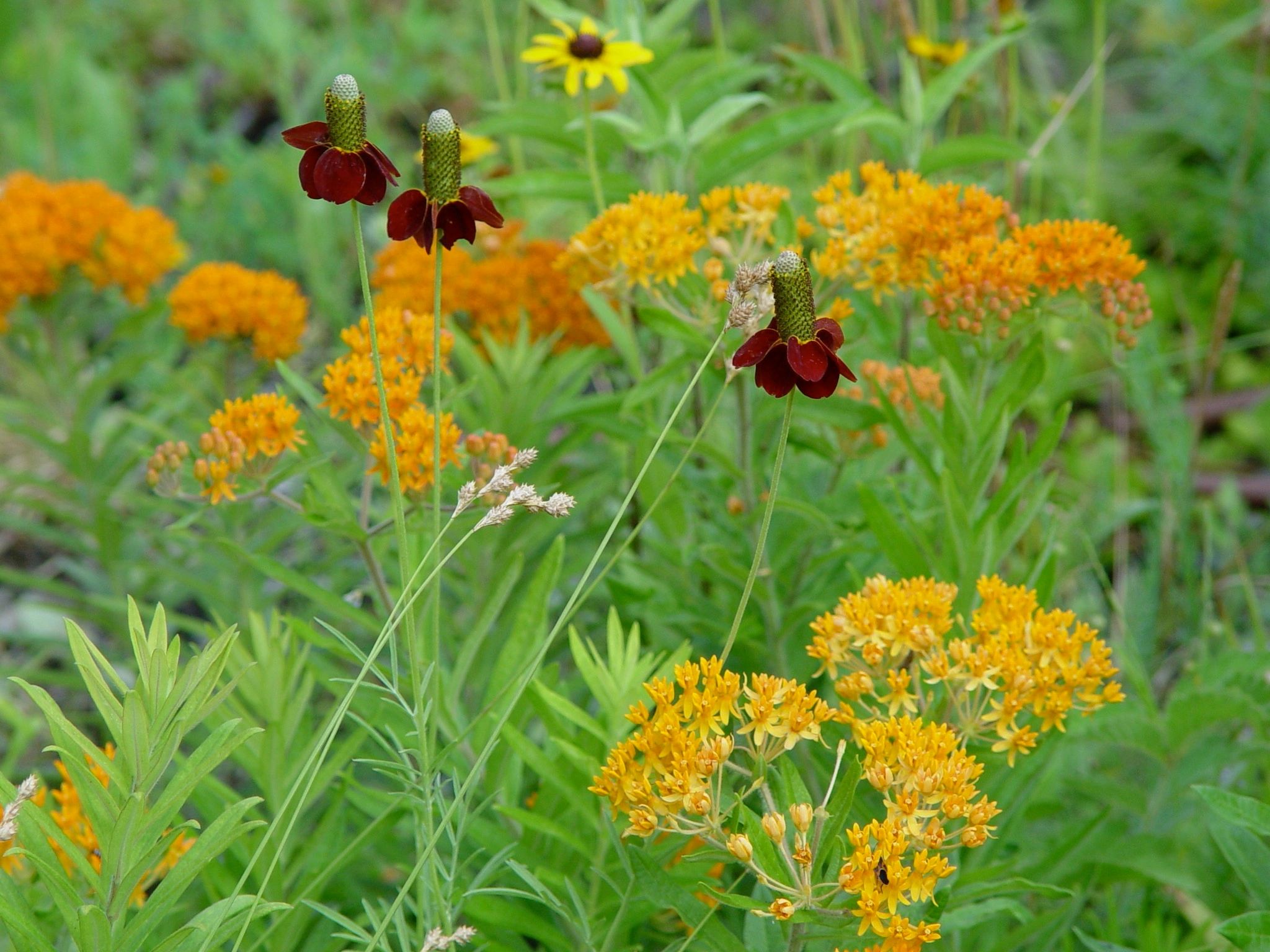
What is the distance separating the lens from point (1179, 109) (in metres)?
4.63

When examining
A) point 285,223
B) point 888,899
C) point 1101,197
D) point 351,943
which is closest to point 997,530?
point 888,899

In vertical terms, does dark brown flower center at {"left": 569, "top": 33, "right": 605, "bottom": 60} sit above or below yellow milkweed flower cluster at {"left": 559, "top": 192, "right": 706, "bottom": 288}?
above

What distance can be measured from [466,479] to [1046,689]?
844 mm

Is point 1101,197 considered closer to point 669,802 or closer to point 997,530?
point 997,530

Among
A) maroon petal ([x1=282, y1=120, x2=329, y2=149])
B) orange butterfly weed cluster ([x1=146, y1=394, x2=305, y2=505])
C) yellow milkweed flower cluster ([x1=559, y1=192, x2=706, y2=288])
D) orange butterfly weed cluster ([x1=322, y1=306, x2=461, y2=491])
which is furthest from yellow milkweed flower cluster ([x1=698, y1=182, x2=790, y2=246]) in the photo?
maroon petal ([x1=282, y1=120, x2=329, y2=149])

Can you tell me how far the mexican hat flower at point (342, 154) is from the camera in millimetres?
1093

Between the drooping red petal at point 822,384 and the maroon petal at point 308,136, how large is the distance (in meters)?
0.50

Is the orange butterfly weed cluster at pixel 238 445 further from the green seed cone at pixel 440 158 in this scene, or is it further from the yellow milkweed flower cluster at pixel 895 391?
the yellow milkweed flower cluster at pixel 895 391

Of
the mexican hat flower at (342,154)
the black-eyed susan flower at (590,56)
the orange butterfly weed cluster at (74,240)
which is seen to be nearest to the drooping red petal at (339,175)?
the mexican hat flower at (342,154)

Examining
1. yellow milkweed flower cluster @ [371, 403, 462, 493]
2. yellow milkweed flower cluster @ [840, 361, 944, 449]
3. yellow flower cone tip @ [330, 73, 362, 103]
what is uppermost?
yellow flower cone tip @ [330, 73, 362, 103]

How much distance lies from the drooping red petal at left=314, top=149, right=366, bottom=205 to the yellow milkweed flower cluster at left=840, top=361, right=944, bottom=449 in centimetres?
95

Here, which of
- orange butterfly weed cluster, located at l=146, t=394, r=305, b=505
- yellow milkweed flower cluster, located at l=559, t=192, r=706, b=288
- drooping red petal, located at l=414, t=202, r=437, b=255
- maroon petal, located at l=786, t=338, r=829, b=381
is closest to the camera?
maroon petal, located at l=786, t=338, r=829, b=381

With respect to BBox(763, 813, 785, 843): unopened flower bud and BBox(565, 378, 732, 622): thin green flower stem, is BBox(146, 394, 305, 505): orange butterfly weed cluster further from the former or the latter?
BBox(763, 813, 785, 843): unopened flower bud

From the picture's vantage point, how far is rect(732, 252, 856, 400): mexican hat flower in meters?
1.07
